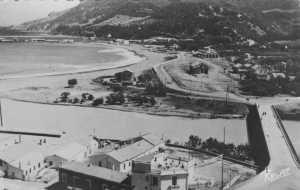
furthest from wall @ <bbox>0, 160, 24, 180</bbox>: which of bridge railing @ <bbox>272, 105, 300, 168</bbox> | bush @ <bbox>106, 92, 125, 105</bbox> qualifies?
bush @ <bbox>106, 92, 125, 105</bbox>

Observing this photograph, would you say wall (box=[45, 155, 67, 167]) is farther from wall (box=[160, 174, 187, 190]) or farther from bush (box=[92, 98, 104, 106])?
bush (box=[92, 98, 104, 106])

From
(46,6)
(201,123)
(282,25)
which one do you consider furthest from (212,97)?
(46,6)

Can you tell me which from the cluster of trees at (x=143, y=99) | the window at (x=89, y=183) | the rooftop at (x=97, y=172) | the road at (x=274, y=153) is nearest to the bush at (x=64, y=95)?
the cluster of trees at (x=143, y=99)

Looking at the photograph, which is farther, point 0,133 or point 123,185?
point 0,133

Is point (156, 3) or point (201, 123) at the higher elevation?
point (156, 3)

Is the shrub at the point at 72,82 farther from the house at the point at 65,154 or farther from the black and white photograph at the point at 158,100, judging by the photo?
the house at the point at 65,154

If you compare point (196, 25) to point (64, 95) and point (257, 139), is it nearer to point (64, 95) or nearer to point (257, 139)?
point (64, 95)

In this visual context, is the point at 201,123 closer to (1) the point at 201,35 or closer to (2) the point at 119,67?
(1) the point at 201,35
